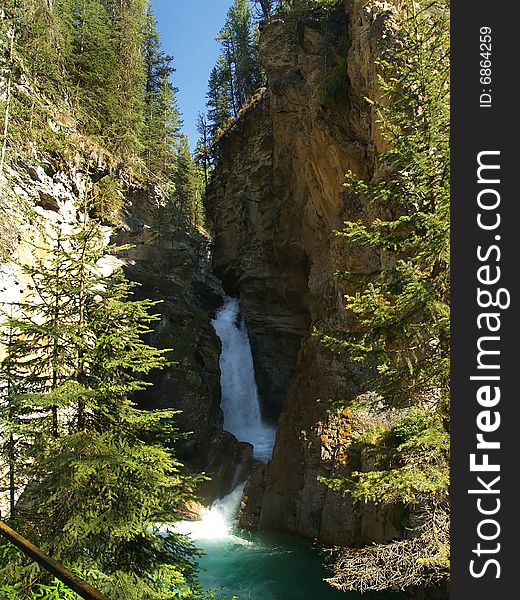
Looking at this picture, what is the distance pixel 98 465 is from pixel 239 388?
756 inches

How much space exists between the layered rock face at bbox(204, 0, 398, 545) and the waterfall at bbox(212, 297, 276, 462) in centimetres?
72

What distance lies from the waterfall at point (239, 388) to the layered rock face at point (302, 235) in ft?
2.35

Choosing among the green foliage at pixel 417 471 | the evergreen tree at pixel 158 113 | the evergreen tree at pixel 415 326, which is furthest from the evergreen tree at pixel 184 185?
the green foliage at pixel 417 471

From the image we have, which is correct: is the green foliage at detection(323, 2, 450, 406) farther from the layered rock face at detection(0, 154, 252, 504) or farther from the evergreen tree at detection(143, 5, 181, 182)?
the evergreen tree at detection(143, 5, 181, 182)

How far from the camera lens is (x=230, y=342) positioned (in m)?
27.1

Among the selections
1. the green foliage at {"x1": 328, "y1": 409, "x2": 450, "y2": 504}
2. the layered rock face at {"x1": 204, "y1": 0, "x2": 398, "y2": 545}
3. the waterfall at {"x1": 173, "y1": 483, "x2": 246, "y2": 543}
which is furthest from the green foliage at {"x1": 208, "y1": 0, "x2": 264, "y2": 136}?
the green foliage at {"x1": 328, "y1": 409, "x2": 450, "y2": 504}

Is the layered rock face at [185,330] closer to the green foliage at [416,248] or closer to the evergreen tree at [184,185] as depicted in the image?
the evergreen tree at [184,185]

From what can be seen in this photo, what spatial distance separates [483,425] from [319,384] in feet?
36.2

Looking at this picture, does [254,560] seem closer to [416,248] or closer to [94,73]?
[416,248]

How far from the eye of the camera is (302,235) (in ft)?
77.8

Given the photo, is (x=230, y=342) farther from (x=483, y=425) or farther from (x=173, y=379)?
(x=483, y=425)

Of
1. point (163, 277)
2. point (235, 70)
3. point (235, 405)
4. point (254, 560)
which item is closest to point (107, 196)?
point (163, 277)

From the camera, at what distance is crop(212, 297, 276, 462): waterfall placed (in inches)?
909

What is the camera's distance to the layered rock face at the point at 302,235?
13688mm
